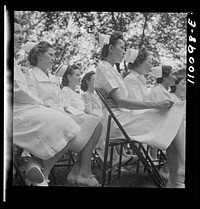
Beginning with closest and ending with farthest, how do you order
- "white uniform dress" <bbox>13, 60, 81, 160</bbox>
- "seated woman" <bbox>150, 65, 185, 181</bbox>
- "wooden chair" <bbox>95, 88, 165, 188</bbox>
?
"white uniform dress" <bbox>13, 60, 81, 160</bbox> < "wooden chair" <bbox>95, 88, 165, 188</bbox> < "seated woman" <bbox>150, 65, 185, 181</bbox>

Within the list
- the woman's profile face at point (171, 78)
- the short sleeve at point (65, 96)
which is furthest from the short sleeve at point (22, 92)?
the woman's profile face at point (171, 78)

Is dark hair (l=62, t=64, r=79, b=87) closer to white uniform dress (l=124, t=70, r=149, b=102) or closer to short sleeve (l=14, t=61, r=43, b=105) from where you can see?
short sleeve (l=14, t=61, r=43, b=105)

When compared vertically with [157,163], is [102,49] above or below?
above

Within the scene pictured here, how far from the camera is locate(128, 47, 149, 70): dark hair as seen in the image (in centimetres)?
444

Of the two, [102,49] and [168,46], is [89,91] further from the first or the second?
[168,46]

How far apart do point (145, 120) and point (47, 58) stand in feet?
3.82

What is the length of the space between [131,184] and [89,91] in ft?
3.33

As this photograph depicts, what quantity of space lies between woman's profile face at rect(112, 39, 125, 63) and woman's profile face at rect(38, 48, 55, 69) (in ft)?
2.07

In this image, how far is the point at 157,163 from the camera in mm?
4344

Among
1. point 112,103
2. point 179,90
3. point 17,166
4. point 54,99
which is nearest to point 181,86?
point 179,90

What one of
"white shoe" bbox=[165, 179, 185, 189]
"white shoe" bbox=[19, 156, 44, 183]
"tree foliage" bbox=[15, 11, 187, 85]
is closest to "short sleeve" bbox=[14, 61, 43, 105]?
"tree foliage" bbox=[15, 11, 187, 85]
